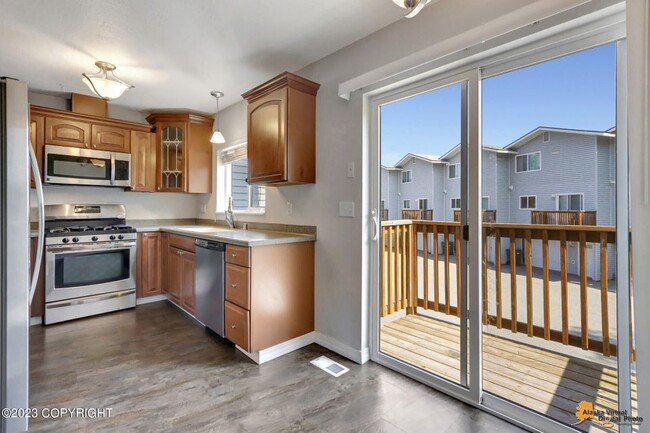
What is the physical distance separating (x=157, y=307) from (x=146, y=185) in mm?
1525

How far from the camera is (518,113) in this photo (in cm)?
175

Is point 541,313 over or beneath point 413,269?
beneath

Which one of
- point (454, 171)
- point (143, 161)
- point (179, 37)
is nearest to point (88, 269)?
point (143, 161)

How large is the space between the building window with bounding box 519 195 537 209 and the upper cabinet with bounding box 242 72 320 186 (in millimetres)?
1560

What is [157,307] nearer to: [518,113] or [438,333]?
[438,333]

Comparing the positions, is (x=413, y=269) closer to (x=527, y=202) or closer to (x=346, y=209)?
(x=346, y=209)

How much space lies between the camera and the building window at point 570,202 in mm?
1552

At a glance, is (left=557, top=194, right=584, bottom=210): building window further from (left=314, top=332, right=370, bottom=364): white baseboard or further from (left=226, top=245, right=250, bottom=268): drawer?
(left=226, top=245, right=250, bottom=268): drawer

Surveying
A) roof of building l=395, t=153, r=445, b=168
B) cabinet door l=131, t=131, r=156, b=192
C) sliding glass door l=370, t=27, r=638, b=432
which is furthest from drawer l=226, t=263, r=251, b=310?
cabinet door l=131, t=131, r=156, b=192

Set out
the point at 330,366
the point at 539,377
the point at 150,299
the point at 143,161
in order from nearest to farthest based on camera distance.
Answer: the point at 539,377, the point at 330,366, the point at 150,299, the point at 143,161

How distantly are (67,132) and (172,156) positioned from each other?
1077 mm

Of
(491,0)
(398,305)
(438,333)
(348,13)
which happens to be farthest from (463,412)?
(348,13)

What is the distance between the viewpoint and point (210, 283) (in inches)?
110

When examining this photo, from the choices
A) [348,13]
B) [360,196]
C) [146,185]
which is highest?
[348,13]
